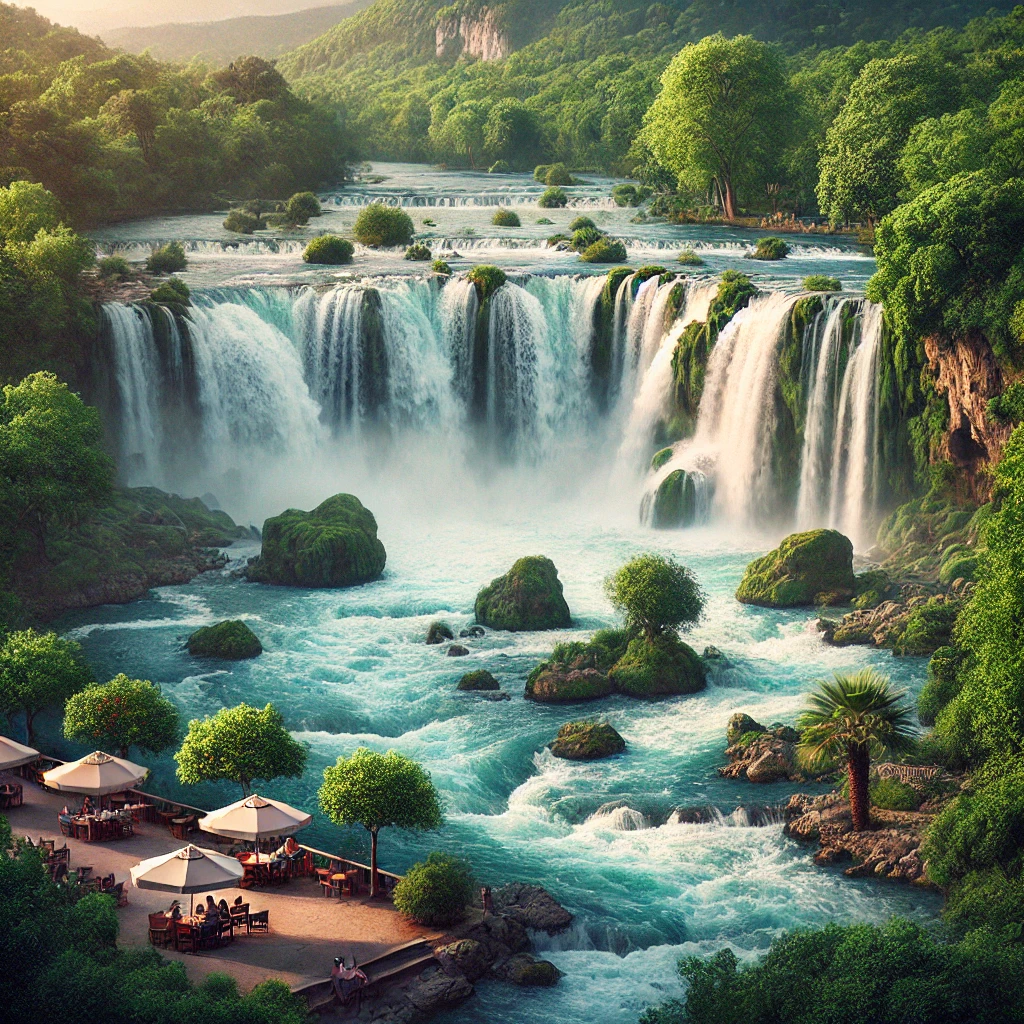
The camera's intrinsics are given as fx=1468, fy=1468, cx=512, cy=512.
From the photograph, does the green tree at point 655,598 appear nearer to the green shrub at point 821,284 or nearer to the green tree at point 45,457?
the green tree at point 45,457

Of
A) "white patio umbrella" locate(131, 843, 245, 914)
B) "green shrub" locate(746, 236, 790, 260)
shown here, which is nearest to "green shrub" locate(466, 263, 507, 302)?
"green shrub" locate(746, 236, 790, 260)

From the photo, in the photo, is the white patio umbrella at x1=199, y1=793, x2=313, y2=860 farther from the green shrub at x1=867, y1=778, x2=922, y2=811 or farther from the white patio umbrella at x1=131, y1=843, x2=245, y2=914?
the green shrub at x1=867, y1=778, x2=922, y2=811

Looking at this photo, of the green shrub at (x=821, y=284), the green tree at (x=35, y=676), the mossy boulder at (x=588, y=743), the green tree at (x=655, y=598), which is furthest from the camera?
the green shrub at (x=821, y=284)

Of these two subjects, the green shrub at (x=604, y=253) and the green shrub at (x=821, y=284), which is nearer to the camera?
the green shrub at (x=821, y=284)

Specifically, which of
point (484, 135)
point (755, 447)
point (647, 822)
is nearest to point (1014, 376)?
point (755, 447)

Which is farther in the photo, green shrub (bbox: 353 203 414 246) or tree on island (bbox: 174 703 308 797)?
green shrub (bbox: 353 203 414 246)

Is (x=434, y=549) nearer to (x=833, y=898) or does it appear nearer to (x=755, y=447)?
(x=755, y=447)

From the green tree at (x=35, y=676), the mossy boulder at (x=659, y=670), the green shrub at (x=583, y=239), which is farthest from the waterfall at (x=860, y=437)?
the green tree at (x=35, y=676)
